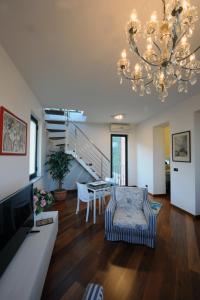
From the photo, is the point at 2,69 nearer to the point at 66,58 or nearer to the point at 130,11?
the point at 66,58

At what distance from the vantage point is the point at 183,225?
10.5ft

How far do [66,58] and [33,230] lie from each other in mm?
2369

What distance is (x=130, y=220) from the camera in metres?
2.49

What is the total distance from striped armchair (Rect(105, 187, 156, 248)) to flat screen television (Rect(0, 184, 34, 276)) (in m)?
1.23

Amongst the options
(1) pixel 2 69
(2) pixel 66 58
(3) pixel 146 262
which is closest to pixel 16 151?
(1) pixel 2 69

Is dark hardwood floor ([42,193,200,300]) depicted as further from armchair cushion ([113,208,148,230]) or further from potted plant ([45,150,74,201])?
potted plant ([45,150,74,201])

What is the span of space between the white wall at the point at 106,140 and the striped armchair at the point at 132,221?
3.73m

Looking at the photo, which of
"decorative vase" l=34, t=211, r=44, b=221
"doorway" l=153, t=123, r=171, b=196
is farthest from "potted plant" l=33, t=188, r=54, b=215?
"doorway" l=153, t=123, r=171, b=196

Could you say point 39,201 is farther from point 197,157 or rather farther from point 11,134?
point 197,157

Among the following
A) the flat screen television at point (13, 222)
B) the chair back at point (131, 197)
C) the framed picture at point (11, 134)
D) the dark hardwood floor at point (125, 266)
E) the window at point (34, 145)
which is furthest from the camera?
the window at point (34, 145)

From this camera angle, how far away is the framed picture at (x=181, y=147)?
3738 mm

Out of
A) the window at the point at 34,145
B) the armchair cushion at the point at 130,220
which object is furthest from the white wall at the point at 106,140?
the armchair cushion at the point at 130,220

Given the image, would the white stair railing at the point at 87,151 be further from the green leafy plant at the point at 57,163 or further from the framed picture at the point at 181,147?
the framed picture at the point at 181,147

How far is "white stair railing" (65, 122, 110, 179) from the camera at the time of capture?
6125 mm
